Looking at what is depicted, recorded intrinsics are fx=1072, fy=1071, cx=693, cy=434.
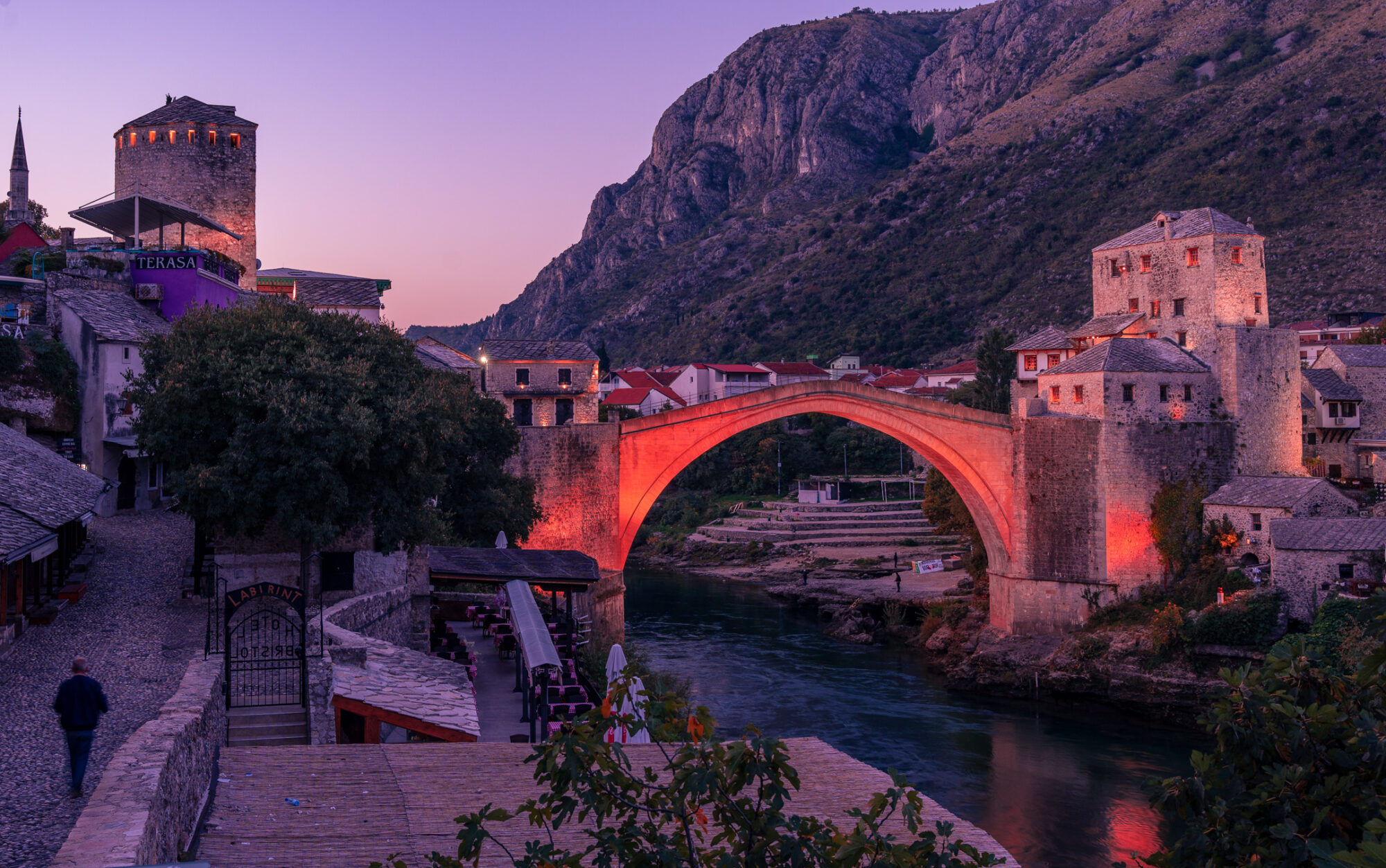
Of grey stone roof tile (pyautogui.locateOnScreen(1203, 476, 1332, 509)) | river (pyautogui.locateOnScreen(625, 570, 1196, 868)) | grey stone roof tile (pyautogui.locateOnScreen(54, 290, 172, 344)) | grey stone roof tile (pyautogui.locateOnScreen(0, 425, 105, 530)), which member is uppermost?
grey stone roof tile (pyautogui.locateOnScreen(54, 290, 172, 344))

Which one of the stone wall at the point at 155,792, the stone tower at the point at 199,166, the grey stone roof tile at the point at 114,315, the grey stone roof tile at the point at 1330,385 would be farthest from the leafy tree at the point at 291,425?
the grey stone roof tile at the point at 1330,385

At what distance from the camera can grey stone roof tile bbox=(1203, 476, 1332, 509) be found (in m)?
26.2

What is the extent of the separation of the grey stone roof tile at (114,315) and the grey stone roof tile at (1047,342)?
25.0 meters

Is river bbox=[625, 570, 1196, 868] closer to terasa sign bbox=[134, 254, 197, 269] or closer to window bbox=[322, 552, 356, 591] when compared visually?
window bbox=[322, 552, 356, 591]

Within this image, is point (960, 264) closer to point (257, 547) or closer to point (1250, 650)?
point (1250, 650)

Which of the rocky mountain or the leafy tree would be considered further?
the rocky mountain

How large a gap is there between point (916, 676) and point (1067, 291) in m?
39.2

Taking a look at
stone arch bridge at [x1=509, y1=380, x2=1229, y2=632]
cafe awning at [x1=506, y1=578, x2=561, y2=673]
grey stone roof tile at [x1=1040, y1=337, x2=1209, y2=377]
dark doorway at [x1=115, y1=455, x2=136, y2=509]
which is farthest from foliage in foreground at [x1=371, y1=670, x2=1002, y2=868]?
grey stone roof tile at [x1=1040, y1=337, x2=1209, y2=377]

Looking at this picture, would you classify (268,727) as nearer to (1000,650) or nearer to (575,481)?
(575,481)

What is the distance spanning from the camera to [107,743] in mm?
8828

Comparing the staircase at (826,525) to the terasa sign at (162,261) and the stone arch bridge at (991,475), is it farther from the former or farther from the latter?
the terasa sign at (162,261)

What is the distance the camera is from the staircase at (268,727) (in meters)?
10.6

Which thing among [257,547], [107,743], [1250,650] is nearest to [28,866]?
[107,743]

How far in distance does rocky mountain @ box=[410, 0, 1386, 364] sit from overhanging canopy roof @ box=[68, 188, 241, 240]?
45.3 metres
